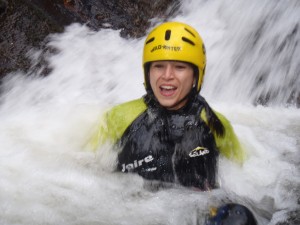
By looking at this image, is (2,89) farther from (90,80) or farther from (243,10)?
(243,10)

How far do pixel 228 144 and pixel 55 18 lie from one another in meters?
4.48

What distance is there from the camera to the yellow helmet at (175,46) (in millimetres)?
3600

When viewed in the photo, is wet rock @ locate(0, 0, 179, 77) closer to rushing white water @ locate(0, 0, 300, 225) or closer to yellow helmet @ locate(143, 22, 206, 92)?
rushing white water @ locate(0, 0, 300, 225)

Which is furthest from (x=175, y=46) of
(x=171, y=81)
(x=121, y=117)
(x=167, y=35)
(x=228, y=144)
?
(x=228, y=144)

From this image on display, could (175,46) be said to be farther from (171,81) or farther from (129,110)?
(129,110)

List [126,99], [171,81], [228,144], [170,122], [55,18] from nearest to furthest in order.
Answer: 1. [171,81]
2. [170,122]
3. [228,144]
4. [126,99]
5. [55,18]

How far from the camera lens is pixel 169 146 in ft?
11.9

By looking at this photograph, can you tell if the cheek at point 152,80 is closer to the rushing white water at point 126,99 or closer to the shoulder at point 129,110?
the shoulder at point 129,110

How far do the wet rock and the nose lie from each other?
135 inches

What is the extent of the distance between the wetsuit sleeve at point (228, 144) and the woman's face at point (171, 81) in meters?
0.30

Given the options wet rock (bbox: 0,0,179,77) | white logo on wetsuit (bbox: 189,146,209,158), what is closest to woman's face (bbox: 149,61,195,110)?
white logo on wetsuit (bbox: 189,146,209,158)

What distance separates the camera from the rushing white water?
367 centimetres

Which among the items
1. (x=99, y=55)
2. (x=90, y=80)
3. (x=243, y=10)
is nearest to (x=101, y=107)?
(x=90, y=80)

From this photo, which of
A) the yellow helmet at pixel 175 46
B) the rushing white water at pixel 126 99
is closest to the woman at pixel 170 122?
the yellow helmet at pixel 175 46
